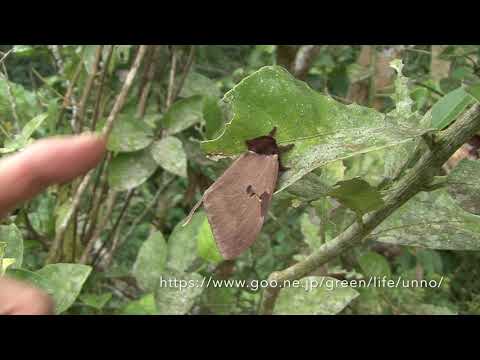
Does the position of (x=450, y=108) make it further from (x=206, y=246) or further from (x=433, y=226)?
(x=206, y=246)

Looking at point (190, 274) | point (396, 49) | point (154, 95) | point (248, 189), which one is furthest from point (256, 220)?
point (396, 49)

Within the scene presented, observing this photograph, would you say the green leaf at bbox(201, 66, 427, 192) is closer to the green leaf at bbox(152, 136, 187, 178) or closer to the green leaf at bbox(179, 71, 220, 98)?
the green leaf at bbox(152, 136, 187, 178)

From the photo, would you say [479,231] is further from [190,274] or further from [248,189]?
[190,274]

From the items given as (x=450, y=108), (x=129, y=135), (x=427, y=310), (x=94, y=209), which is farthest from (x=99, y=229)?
(x=450, y=108)

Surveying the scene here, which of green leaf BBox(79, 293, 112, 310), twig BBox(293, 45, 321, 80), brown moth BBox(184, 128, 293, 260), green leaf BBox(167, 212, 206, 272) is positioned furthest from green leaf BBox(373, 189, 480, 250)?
twig BBox(293, 45, 321, 80)

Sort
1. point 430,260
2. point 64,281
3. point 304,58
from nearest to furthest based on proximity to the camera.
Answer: point 64,281 < point 304,58 < point 430,260

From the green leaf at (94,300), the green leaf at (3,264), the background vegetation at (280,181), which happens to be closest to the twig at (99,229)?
the background vegetation at (280,181)
